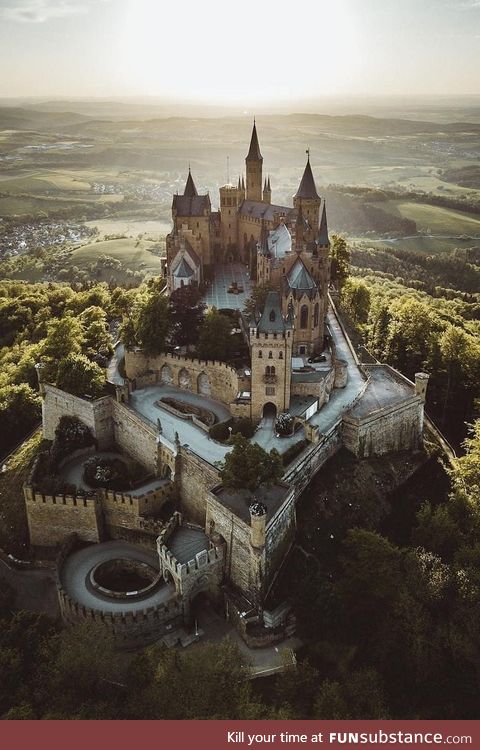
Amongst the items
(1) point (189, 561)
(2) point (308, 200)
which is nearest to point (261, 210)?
(2) point (308, 200)

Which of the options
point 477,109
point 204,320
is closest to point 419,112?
point 477,109

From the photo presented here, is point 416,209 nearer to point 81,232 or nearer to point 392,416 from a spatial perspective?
point 81,232

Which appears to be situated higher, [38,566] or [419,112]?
[419,112]

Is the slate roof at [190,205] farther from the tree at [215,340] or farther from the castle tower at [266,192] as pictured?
the tree at [215,340]

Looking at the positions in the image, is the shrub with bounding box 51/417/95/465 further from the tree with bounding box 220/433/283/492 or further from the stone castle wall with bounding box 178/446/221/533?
the tree with bounding box 220/433/283/492

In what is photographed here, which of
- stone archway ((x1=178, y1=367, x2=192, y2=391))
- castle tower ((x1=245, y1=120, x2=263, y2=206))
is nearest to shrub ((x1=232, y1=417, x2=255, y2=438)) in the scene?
stone archway ((x1=178, y1=367, x2=192, y2=391))

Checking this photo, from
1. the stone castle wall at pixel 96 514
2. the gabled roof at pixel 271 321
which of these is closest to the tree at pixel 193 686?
the stone castle wall at pixel 96 514
